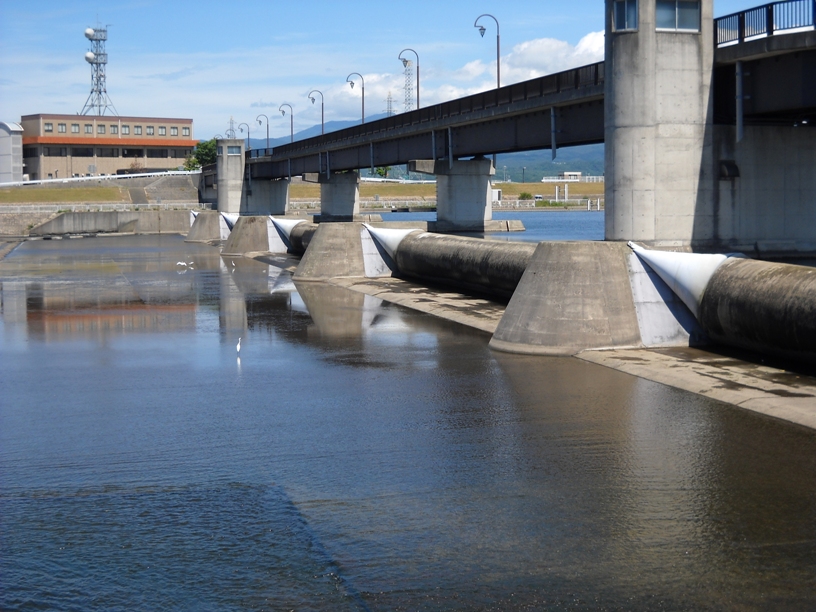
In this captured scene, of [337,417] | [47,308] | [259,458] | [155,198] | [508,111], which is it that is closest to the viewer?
[259,458]

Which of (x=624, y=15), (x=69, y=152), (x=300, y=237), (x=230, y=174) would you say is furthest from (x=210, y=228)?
(x=69, y=152)

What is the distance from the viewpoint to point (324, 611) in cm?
930

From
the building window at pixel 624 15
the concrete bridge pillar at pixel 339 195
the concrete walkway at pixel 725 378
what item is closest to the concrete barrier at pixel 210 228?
the concrete bridge pillar at pixel 339 195

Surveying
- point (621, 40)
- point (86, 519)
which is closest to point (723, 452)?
point (86, 519)

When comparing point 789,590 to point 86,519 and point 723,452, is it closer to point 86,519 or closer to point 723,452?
point 723,452

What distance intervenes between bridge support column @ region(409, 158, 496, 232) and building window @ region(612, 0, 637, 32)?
35.6m

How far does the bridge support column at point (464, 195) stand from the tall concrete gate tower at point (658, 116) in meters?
35.7

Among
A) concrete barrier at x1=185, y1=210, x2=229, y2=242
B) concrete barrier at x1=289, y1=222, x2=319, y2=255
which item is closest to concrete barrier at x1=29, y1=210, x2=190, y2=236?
concrete barrier at x1=185, y1=210, x2=229, y2=242

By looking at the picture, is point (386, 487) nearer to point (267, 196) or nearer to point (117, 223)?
point (267, 196)

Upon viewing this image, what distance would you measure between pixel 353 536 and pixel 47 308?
85.4ft

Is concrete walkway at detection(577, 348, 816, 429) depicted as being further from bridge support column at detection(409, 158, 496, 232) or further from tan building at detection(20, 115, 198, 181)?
tan building at detection(20, 115, 198, 181)

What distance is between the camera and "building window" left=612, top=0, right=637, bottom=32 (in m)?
26.2

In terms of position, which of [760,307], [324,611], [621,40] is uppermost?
[621,40]

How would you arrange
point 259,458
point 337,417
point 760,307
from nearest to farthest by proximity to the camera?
point 259,458, point 337,417, point 760,307
